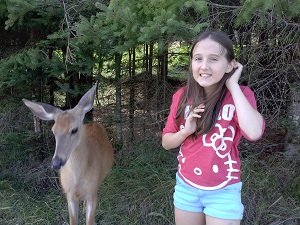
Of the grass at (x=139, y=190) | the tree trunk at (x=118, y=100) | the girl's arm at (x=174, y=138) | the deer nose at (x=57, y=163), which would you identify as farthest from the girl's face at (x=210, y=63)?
the tree trunk at (x=118, y=100)

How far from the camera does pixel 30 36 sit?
22.9 ft

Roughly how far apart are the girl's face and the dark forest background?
86cm

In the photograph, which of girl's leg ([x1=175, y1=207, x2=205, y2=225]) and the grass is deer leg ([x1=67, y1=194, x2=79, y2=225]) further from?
girl's leg ([x1=175, y1=207, x2=205, y2=225])

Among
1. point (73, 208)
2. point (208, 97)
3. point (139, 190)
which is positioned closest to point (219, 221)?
point (208, 97)

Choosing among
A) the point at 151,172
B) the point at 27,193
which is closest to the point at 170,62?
the point at 151,172

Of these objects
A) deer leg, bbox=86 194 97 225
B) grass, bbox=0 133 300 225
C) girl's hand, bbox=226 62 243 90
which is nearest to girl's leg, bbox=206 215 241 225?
girl's hand, bbox=226 62 243 90

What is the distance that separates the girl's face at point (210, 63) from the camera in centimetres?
277

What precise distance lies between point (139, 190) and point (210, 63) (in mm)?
3054

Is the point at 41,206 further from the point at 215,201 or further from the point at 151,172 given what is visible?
the point at 215,201

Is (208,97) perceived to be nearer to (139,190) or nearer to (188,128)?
(188,128)

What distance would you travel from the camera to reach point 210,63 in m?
2.77

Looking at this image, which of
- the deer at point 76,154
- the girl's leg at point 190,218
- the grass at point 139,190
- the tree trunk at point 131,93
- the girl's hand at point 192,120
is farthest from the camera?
the tree trunk at point 131,93

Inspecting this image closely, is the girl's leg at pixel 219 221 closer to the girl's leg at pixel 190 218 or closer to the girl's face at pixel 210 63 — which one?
the girl's leg at pixel 190 218

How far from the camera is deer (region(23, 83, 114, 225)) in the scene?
4465mm
